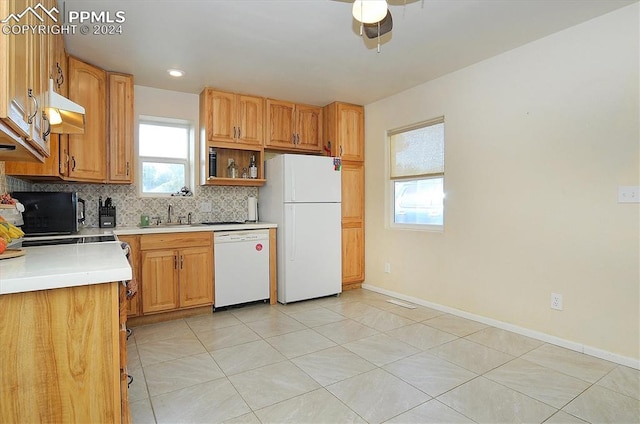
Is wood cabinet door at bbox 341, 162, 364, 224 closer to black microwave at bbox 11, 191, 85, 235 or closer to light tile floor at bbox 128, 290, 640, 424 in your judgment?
light tile floor at bbox 128, 290, 640, 424

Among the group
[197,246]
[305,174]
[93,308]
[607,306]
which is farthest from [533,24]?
[197,246]

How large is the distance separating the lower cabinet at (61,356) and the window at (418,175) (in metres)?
3.23

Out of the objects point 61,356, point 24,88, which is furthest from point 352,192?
point 61,356

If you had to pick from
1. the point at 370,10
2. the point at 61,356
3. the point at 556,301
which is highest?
the point at 370,10

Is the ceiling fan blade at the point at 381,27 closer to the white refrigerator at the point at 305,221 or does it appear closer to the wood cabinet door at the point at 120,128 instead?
the white refrigerator at the point at 305,221

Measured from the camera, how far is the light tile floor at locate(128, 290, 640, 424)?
1.87 metres

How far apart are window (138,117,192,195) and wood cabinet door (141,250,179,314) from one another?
3.06ft

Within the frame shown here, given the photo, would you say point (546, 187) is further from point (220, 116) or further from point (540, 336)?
point (220, 116)

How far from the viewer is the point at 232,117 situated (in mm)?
4016

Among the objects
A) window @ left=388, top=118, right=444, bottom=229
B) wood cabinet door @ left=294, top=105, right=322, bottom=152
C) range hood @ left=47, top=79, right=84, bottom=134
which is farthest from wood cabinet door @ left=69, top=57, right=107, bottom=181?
window @ left=388, top=118, right=444, bottom=229

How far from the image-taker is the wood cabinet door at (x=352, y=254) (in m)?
4.51

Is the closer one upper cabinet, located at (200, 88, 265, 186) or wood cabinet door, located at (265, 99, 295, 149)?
upper cabinet, located at (200, 88, 265, 186)

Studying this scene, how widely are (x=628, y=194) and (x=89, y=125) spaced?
4.34 meters

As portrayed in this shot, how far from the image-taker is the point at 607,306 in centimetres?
248
